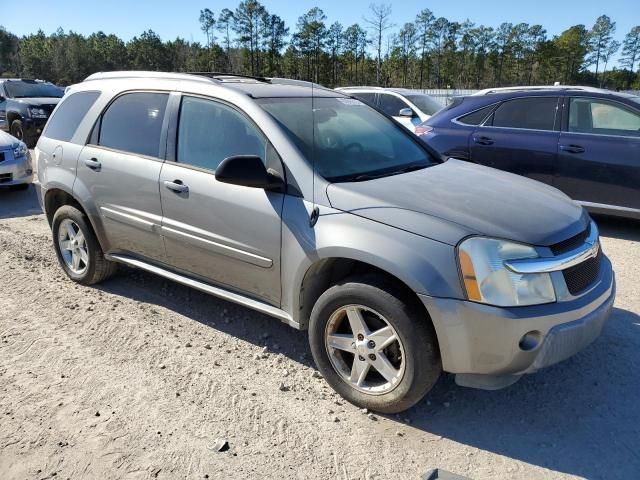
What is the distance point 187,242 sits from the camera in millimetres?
3678

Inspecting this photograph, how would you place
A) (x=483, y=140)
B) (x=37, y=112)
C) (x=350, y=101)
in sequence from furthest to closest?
(x=37, y=112)
(x=483, y=140)
(x=350, y=101)

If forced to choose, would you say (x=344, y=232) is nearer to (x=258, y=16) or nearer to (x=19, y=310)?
(x=19, y=310)

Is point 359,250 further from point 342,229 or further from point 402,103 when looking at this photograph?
point 402,103

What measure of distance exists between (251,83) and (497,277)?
2.33 m

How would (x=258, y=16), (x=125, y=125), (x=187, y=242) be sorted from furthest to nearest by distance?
1. (x=258, y=16)
2. (x=125, y=125)
3. (x=187, y=242)

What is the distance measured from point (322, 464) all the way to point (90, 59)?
8105 centimetres

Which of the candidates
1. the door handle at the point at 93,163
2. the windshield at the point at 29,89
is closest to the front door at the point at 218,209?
the door handle at the point at 93,163

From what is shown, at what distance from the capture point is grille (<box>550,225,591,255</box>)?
108 inches

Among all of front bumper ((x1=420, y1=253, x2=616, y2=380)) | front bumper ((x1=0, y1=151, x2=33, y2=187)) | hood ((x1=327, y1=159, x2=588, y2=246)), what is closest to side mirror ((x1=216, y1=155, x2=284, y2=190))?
hood ((x1=327, y1=159, x2=588, y2=246))

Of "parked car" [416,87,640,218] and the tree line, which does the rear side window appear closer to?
"parked car" [416,87,640,218]

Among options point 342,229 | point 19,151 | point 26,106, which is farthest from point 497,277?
point 26,106

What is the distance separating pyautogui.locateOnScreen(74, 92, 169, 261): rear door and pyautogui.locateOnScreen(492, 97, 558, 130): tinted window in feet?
15.4

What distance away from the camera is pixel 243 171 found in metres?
3.07

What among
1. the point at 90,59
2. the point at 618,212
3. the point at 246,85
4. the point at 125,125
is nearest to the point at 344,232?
the point at 246,85
